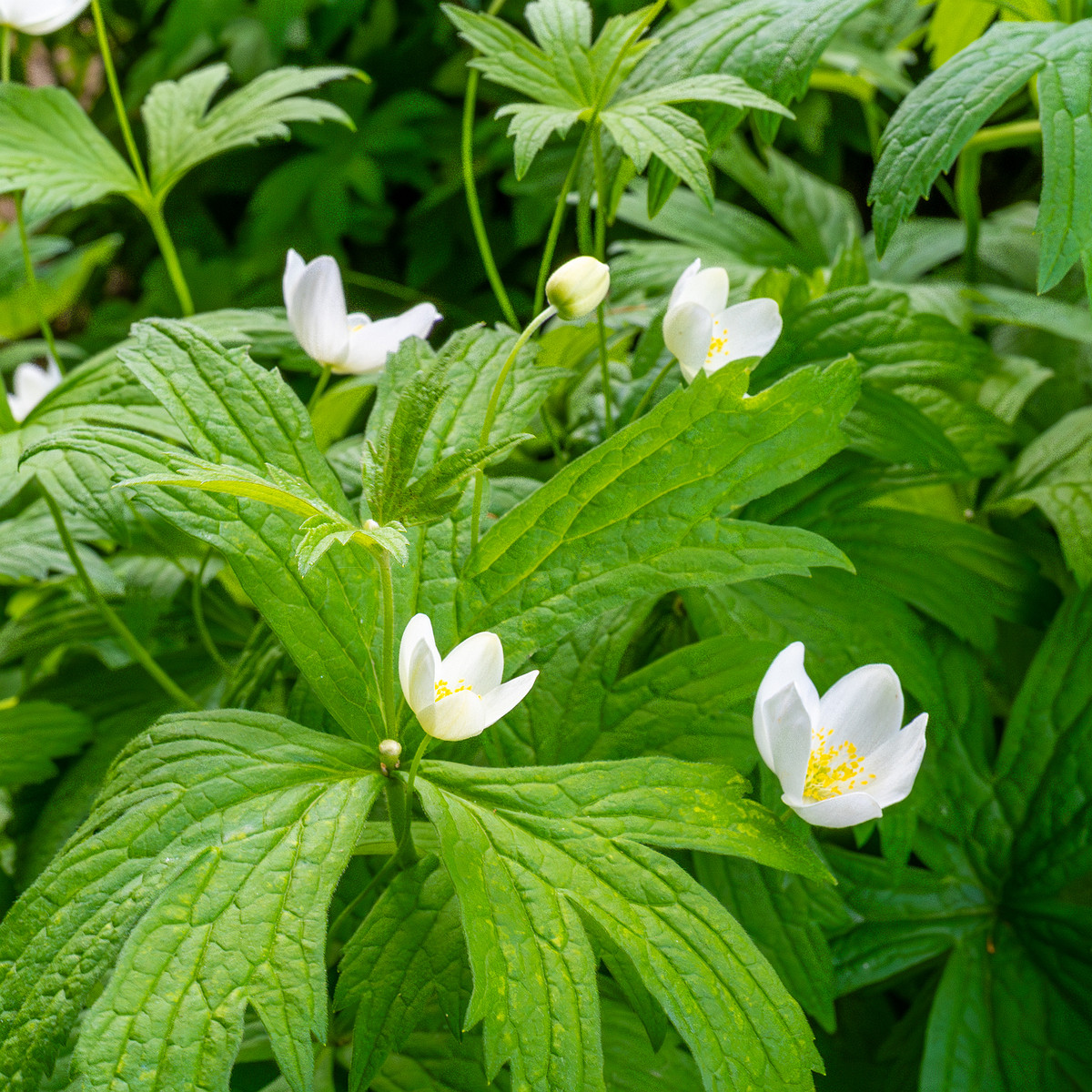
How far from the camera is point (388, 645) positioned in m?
0.61

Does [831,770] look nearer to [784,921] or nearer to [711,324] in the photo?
[784,921]

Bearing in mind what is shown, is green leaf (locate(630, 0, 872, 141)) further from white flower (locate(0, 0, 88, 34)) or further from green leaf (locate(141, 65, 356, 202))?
white flower (locate(0, 0, 88, 34))

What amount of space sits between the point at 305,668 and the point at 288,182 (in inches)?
61.2

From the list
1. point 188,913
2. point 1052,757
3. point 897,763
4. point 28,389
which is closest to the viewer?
point 188,913

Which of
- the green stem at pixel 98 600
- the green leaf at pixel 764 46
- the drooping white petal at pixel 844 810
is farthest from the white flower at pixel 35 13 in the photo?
the drooping white petal at pixel 844 810

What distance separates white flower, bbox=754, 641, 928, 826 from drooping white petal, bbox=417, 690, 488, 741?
0.18 metres

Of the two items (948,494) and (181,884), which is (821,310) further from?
(181,884)

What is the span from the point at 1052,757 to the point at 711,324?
552mm

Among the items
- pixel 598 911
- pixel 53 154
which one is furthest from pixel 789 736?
pixel 53 154

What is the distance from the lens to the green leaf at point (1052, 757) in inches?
36.9

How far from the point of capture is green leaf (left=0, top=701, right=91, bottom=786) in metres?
0.92

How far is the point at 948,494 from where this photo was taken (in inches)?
44.4

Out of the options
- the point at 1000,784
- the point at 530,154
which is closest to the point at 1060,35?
the point at 530,154

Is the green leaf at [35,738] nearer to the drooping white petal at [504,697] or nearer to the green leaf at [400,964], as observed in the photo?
the green leaf at [400,964]
